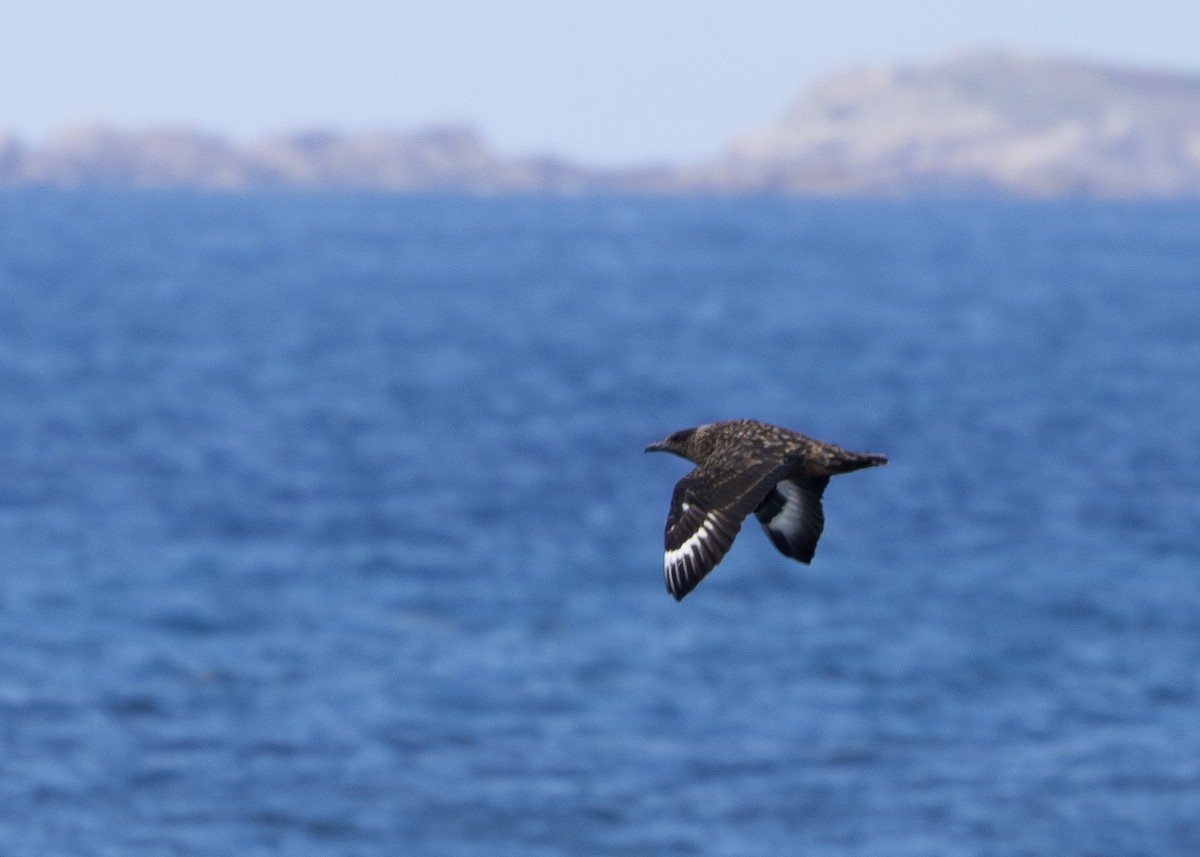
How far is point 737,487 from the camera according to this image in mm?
9391

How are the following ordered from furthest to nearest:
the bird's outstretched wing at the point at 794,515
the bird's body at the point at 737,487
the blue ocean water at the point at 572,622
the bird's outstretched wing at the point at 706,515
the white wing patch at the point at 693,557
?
1. the blue ocean water at the point at 572,622
2. the bird's outstretched wing at the point at 794,515
3. the bird's body at the point at 737,487
4. the bird's outstretched wing at the point at 706,515
5. the white wing patch at the point at 693,557

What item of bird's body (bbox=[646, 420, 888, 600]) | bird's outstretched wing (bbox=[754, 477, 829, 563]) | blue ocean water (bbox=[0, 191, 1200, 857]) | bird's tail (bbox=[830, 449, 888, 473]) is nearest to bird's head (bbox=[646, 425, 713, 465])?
bird's body (bbox=[646, 420, 888, 600])

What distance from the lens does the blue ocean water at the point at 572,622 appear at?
22.5 metres

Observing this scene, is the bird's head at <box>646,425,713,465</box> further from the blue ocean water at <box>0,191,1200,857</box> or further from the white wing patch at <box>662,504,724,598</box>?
the blue ocean water at <box>0,191,1200,857</box>

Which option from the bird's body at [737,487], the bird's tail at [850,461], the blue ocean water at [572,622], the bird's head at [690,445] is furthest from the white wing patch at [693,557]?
the blue ocean water at [572,622]

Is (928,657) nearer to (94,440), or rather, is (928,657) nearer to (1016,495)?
(1016,495)

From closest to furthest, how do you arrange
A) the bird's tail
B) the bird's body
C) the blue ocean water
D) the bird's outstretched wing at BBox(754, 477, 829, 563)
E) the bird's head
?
the bird's body
the bird's tail
the bird's head
the bird's outstretched wing at BBox(754, 477, 829, 563)
the blue ocean water

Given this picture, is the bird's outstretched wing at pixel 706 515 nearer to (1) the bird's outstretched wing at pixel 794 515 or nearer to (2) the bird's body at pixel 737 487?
(2) the bird's body at pixel 737 487

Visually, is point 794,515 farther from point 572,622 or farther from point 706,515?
point 572,622

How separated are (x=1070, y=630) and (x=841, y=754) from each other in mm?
7712

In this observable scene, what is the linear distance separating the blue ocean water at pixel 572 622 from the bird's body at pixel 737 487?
36.3ft

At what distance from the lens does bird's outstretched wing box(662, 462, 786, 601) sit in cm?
876

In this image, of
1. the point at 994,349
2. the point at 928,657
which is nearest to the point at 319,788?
the point at 928,657

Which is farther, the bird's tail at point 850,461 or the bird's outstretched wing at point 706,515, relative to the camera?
the bird's tail at point 850,461
